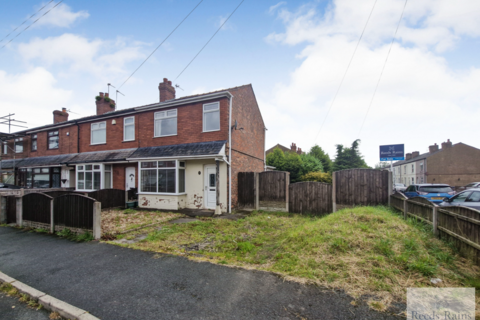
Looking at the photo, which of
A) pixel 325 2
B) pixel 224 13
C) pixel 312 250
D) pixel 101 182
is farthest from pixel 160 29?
pixel 101 182

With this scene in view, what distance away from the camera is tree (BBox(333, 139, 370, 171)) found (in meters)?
27.7

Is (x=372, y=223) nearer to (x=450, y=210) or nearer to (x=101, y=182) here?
(x=450, y=210)

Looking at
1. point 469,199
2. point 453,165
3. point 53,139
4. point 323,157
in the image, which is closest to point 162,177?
point 469,199

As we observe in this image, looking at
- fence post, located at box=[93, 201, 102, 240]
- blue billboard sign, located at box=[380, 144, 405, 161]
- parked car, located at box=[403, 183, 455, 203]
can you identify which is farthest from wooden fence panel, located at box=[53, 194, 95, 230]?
parked car, located at box=[403, 183, 455, 203]

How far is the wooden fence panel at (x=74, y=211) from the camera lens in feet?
21.7

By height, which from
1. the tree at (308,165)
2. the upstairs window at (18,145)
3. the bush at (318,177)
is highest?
the upstairs window at (18,145)

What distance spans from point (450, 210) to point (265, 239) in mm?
4435

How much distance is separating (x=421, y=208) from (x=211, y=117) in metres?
9.35

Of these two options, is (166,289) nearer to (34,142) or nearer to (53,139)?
(53,139)

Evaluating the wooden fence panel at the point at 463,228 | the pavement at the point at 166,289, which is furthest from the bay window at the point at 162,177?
the wooden fence panel at the point at 463,228

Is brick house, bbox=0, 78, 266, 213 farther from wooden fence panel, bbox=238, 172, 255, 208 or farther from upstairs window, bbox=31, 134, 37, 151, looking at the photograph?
upstairs window, bbox=31, 134, 37, 151

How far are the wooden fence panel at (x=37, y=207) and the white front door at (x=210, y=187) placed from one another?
20.3 feet

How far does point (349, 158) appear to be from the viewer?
28.0 m

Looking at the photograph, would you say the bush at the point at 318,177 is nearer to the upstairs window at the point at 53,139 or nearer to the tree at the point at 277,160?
the tree at the point at 277,160
